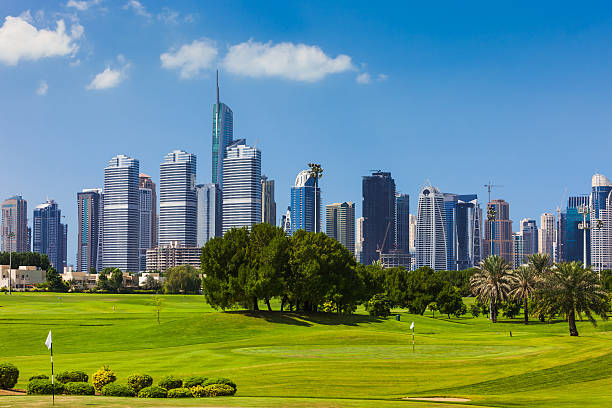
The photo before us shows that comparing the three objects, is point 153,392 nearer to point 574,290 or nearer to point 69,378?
point 69,378

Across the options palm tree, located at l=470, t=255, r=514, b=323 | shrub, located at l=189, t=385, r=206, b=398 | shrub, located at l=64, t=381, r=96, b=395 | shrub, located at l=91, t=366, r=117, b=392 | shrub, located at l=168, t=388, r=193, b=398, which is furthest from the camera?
palm tree, located at l=470, t=255, r=514, b=323

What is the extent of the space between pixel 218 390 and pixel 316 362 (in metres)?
15.7

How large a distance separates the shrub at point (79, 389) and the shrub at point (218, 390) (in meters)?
6.03

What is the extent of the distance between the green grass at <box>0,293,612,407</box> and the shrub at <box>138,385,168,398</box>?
7.87 ft

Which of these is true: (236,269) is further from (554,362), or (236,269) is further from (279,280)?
(554,362)

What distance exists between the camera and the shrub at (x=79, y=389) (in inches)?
1417

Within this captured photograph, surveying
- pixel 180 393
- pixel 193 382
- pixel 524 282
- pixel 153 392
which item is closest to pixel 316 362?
pixel 193 382

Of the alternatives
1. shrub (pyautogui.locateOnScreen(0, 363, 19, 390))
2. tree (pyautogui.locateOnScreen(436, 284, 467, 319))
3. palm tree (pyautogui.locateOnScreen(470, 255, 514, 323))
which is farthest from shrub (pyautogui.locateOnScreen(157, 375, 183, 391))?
tree (pyautogui.locateOnScreen(436, 284, 467, 319))

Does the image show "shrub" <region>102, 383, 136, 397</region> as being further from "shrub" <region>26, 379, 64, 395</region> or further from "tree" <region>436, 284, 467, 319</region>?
"tree" <region>436, 284, 467, 319</region>

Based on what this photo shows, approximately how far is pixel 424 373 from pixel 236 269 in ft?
165

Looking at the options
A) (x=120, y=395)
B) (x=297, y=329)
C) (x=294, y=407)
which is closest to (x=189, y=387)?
(x=120, y=395)

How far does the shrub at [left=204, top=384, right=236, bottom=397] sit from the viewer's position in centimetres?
Result: 3609

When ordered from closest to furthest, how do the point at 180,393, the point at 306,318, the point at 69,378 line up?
the point at 180,393
the point at 69,378
the point at 306,318

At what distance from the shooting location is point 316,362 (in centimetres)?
5091
